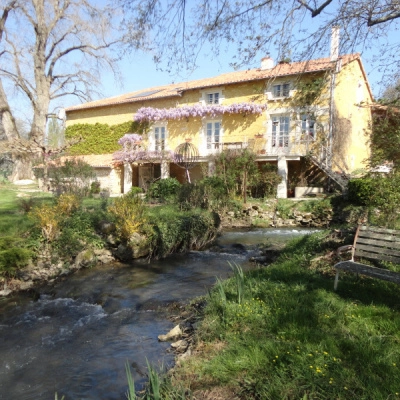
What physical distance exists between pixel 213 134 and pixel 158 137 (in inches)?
169

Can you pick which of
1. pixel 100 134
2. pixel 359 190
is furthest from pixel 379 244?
pixel 100 134

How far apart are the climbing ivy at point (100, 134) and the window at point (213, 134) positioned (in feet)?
15.9

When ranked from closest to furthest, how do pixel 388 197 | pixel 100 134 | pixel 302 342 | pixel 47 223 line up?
1. pixel 302 342
2. pixel 388 197
3. pixel 47 223
4. pixel 100 134

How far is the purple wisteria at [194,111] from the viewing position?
2156 cm

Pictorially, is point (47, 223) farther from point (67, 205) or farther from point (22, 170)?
point (22, 170)

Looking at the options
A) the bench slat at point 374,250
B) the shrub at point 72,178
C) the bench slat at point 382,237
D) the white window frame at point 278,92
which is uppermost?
the white window frame at point 278,92

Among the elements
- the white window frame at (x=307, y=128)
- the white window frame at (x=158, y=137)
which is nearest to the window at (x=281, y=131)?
the white window frame at (x=307, y=128)

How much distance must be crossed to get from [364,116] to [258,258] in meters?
18.4

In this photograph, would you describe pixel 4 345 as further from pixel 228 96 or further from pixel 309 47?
pixel 228 96

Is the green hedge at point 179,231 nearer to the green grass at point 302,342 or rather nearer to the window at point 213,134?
the green grass at point 302,342

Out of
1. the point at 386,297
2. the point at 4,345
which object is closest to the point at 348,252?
the point at 386,297

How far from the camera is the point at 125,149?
24.0 m

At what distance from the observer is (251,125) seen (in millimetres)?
22094

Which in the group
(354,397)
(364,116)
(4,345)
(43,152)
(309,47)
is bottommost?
(4,345)
